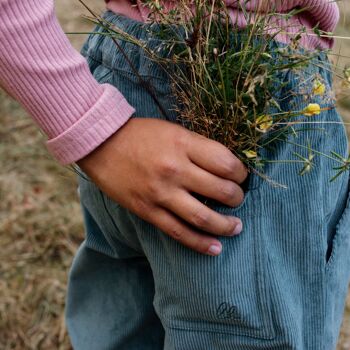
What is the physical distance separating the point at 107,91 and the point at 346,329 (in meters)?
1.51

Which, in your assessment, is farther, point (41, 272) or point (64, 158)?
point (41, 272)

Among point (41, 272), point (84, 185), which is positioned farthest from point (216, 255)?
point (41, 272)

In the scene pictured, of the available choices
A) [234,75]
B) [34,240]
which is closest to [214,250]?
[234,75]

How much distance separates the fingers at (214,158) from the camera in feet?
2.94

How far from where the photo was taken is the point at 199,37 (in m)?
0.88

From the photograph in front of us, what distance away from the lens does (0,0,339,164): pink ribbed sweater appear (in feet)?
2.93

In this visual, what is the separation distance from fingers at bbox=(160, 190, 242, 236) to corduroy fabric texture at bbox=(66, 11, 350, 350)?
3cm

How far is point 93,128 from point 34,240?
1.32m

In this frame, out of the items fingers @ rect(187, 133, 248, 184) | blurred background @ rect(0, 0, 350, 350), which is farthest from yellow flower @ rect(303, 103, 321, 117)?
blurred background @ rect(0, 0, 350, 350)

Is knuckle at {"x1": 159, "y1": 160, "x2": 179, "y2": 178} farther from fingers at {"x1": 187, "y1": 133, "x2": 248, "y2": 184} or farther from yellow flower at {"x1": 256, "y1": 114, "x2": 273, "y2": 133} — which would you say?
yellow flower at {"x1": 256, "y1": 114, "x2": 273, "y2": 133}

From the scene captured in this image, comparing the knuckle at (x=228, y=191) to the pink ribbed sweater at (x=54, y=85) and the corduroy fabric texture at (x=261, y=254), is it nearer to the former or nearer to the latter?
the corduroy fabric texture at (x=261, y=254)

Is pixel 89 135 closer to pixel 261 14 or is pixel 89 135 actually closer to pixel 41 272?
pixel 261 14

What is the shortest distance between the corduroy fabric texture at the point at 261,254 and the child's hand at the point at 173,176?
4cm

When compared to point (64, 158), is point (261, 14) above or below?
above
